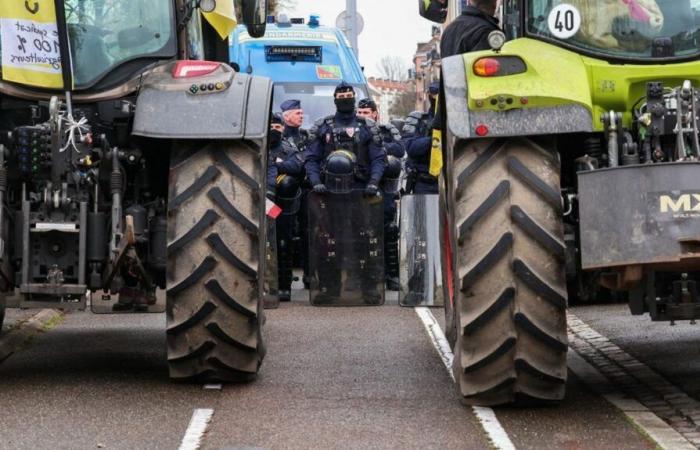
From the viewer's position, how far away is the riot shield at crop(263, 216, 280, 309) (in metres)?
15.4

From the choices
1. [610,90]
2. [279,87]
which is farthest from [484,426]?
[279,87]

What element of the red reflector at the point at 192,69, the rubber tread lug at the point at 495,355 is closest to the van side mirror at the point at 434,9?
the red reflector at the point at 192,69

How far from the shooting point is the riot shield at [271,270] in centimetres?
1539

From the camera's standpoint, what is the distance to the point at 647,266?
8188 mm

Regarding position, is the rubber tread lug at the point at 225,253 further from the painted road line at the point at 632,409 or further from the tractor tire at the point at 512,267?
the painted road line at the point at 632,409

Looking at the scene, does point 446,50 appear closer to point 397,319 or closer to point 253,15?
point 253,15

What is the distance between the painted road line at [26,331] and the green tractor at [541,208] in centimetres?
389

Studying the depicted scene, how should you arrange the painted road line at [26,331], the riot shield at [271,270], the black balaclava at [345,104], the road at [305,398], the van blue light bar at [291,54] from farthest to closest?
the van blue light bar at [291,54], the black balaclava at [345,104], the riot shield at [271,270], the painted road line at [26,331], the road at [305,398]

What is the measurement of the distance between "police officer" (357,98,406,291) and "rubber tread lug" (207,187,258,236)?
7021mm

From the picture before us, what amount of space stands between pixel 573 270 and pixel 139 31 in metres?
3.34

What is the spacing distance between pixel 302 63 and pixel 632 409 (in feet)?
52.1

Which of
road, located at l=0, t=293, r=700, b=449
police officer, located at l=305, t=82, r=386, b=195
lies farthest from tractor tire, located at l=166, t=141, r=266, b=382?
police officer, located at l=305, t=82, r=386, b=195

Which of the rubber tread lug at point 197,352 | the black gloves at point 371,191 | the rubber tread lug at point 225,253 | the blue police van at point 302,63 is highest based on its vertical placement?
the blue police van at point 302,63

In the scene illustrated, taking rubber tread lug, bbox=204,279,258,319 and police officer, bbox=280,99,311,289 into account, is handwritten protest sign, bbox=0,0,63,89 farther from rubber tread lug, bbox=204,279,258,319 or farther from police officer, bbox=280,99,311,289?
police officer, bbox=280,99,311,289
